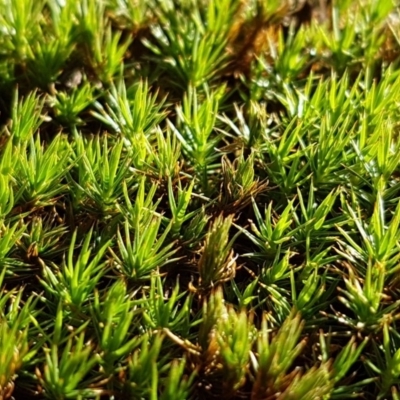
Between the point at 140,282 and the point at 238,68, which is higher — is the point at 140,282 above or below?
below

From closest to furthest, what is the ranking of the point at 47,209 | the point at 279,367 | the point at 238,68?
the point at 279,367 → the point at 47,209 → the point at 238,68

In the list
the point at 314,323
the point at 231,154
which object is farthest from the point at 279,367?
the point at 231,154

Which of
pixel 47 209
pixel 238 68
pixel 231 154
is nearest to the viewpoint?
pixel 47 209

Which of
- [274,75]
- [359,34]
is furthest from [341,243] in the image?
[359,34]

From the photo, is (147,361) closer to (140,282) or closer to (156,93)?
(140,282)

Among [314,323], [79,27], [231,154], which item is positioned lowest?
[314,323]

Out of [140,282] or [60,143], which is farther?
[60,143]
